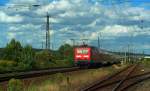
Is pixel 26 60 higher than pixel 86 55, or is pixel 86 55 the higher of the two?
pixel 86 55

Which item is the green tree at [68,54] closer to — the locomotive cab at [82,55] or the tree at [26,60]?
the tree at [26,60]

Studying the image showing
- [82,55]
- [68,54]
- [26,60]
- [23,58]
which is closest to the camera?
[82,55]

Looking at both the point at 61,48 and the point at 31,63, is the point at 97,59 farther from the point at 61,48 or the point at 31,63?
the point at 61,48

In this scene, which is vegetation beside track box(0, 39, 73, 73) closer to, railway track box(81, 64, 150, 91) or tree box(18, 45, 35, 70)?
tree box(18, 45, 35, 70)

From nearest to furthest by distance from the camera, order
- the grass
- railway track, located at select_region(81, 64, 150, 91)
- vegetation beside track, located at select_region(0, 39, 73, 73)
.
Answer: the grass
railway track, located at select_region(81, 64, 150, 91)
vegetation beside track, located at select_region(0, 39, 73, 73)

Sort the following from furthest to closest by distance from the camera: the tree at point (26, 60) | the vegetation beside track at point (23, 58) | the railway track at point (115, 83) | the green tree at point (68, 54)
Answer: the green tree at point (68, 54), the vegetation beside track at point (23, 58), the tree at point (26, 60), the railway track at point (115, 83)

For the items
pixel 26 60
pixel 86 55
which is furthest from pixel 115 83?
pixel 26 60

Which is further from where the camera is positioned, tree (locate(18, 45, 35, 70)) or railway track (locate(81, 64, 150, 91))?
tree (locate(18, 45, 35, 70))

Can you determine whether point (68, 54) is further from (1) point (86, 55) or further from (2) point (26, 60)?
(1) point (86, 55)

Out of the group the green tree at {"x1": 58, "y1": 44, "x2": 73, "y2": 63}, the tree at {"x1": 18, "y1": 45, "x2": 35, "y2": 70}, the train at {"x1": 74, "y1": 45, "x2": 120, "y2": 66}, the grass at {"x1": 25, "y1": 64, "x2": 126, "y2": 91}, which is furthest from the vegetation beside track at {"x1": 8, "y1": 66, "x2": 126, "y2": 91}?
the green tree at {"x1": 58, "y1": 44, "x2": 73, "y2": 63}

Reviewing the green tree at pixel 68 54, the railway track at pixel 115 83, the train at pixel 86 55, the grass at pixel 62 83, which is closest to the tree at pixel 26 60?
the train at pixel 86 55

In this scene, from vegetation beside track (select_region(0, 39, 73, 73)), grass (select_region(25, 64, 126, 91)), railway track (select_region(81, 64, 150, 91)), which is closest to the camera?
grass (select_region(25, 64, 126, 91))

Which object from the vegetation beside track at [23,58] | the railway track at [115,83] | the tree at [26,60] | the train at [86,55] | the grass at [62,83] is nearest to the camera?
the grass at [62,83]

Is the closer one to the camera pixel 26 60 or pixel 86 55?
pixel 86 55
